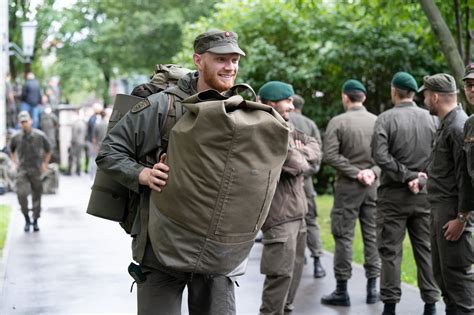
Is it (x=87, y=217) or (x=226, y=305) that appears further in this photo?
(x=87, y=217)

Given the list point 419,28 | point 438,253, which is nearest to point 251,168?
point 438,253

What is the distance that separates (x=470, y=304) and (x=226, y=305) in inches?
107

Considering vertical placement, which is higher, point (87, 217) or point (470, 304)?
point (470, 304)

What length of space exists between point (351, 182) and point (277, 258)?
2500 millimetres

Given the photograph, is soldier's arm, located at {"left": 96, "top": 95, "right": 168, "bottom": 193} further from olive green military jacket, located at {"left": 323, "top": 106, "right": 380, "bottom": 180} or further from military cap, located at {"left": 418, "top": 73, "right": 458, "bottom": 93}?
olive green military jacket, located at {"left": 323, "top": 106, "right": 380, "bottom": 180}

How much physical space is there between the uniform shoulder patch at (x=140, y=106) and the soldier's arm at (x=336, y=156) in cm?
479

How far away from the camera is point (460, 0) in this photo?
37.6 ft

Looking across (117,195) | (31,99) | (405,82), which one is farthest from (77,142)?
(117,195)

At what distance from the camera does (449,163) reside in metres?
6.96

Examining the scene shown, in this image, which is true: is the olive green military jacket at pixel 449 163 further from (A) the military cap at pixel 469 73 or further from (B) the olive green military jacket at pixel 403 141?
(B) the olive green military jacket at pixel 403 141

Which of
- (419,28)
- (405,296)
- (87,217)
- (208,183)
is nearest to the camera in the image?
(208,183)

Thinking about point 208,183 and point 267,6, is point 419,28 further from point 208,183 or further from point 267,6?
point 208,183

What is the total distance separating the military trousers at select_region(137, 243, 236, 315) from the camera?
4.75 m

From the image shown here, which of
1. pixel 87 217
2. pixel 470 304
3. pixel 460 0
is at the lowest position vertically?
pixel 87 217
